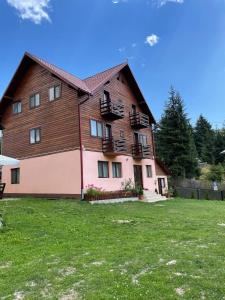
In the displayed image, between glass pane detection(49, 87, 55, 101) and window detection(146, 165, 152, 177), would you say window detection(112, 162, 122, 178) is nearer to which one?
window detection(146, 165, 152, 177)

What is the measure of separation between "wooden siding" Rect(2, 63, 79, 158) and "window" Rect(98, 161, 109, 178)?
2.60m

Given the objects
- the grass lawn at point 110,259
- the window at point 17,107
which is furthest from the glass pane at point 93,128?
the grass lawn at point 110,259

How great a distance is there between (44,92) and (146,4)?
31.0 ft

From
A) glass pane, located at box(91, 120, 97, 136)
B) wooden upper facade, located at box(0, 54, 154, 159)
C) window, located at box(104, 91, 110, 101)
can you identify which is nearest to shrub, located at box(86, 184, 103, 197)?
wooden upper facade, located at box(0, 54, 154, 159)

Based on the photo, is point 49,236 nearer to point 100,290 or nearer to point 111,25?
point 100,290

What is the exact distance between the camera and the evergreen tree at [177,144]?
37281 mm

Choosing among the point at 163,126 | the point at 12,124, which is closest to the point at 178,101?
the point at 163,126

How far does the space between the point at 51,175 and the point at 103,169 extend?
12.1 ft

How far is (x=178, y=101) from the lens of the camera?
132 ft

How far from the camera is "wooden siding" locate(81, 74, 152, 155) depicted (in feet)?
65.6

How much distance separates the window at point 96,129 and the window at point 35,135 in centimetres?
420

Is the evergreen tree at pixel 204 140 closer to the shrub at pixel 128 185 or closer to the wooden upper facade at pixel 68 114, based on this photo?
the wooden upper facade at pixel 68 114

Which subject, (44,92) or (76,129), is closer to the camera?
(76,129)

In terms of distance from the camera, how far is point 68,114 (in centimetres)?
2006
